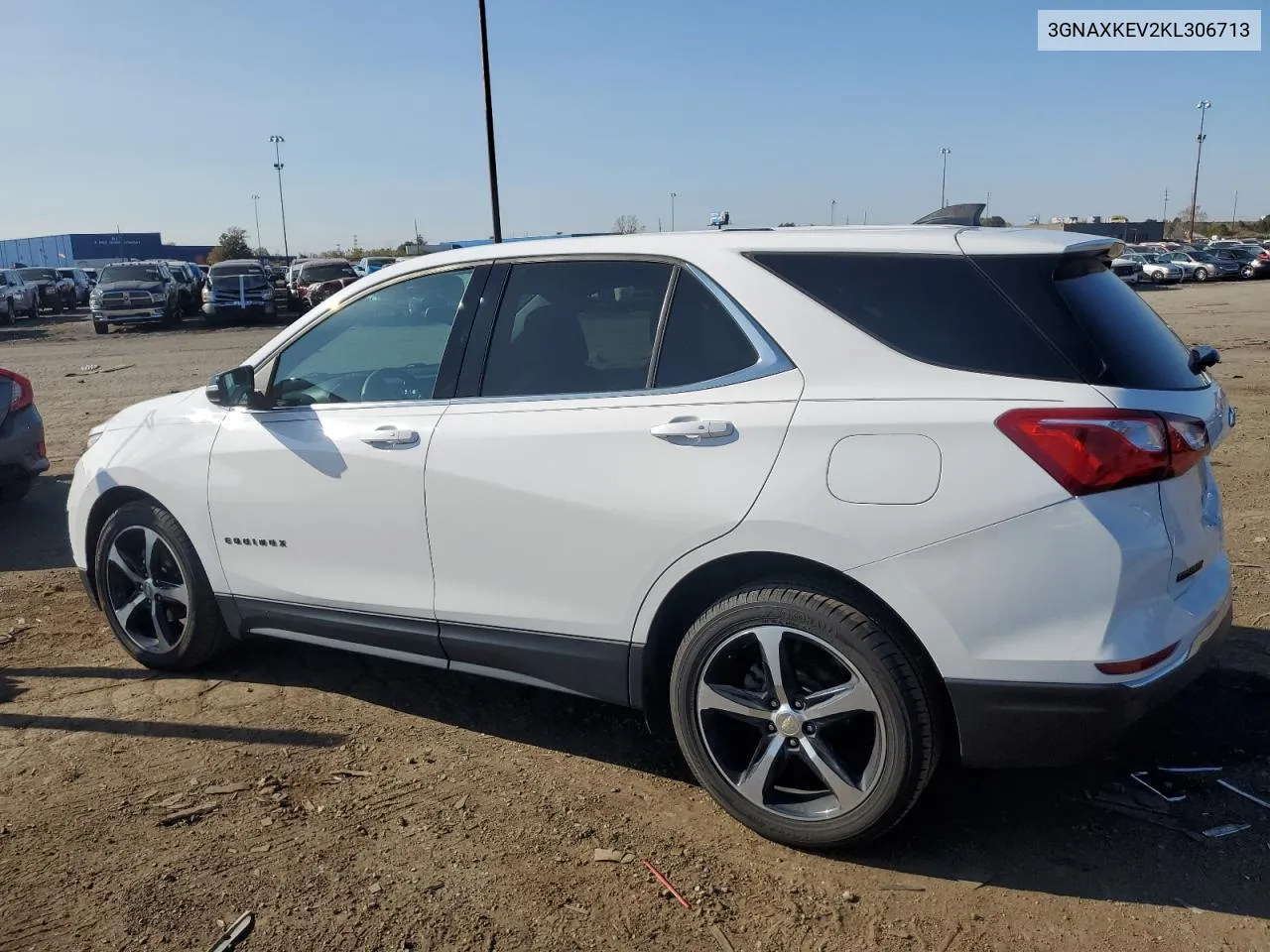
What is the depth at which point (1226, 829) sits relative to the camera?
3.31 m

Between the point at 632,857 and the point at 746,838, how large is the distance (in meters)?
0.36

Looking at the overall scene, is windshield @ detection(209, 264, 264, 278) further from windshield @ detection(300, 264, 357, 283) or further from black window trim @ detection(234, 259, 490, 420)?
black window trim @ detection(234, 259, 490, 420)

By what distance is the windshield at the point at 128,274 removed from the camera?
31.0 metres

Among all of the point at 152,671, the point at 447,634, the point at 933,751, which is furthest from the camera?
the point at 152,671

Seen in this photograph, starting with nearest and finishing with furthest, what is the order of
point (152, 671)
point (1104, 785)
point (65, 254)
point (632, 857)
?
point (632, 857) < point (1104, 785) < point (152, 671) < point (65, 254)

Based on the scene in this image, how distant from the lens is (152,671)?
4828mm

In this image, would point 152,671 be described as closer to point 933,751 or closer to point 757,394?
point 757,394

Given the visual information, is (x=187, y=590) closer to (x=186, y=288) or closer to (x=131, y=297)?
(x=131, y=297)

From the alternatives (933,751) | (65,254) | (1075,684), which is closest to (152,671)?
(933,751)

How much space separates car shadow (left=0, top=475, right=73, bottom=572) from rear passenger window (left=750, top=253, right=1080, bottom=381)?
5243 mm

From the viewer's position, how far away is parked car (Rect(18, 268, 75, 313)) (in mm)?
41156

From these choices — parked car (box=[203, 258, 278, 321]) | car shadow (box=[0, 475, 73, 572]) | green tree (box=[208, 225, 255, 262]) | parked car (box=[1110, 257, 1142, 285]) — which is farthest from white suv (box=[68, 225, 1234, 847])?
green tree (box=[208, 225, 255, 262])

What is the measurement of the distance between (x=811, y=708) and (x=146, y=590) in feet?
10.1

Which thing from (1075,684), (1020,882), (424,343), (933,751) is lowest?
(1020,882)
